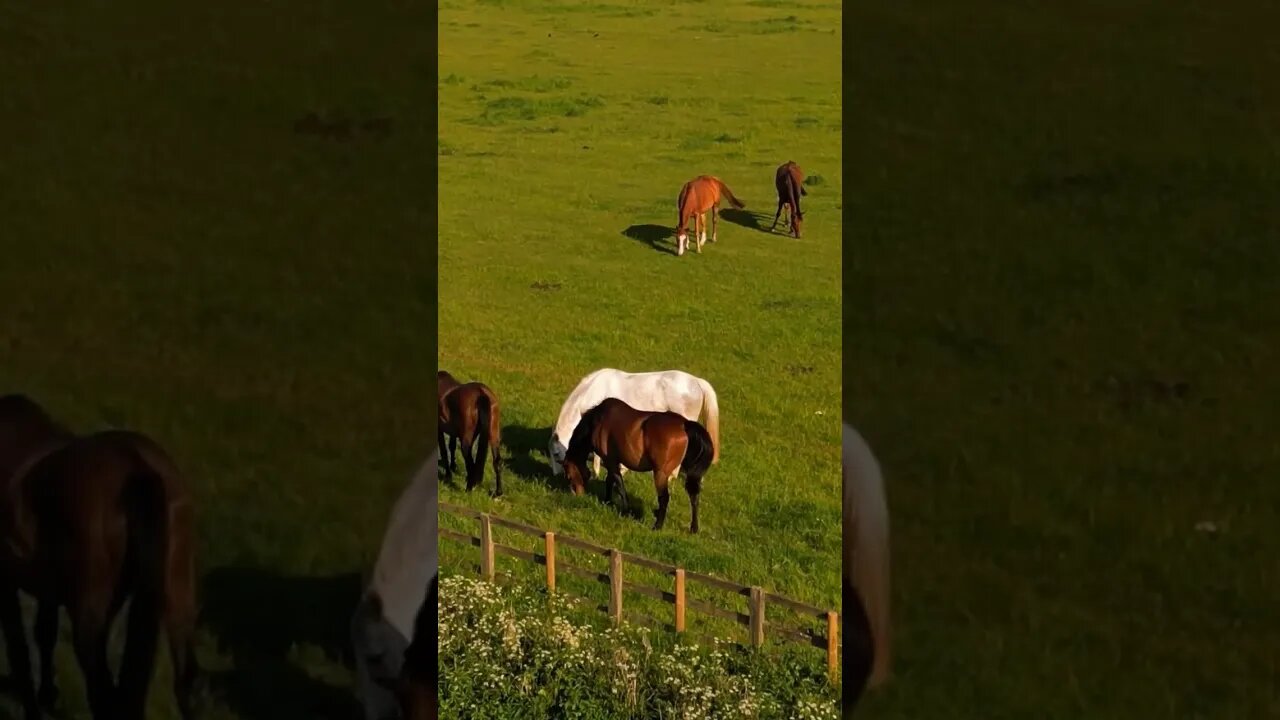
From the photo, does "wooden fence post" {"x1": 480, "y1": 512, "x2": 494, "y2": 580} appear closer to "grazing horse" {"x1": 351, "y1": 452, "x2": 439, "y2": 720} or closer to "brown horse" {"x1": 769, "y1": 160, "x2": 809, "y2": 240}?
"grazing horse" {"x1": 351, "y1": 452, "x2": 439, "y2": 720}

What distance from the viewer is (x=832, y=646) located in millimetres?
5605

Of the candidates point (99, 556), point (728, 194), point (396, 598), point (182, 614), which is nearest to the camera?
point (99, 556)

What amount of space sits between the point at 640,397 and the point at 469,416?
0.79 m

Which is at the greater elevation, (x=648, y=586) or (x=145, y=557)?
(x=145, y=557)

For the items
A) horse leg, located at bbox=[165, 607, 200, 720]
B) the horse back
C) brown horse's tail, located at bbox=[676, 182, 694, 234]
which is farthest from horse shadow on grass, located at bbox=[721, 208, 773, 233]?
horse leg, located at bbox=[165, 607, 200, 720]

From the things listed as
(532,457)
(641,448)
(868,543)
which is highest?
(641,448)

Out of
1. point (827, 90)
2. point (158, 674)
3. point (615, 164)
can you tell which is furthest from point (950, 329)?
point (158, 674)

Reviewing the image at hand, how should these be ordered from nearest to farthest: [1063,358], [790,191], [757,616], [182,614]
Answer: [757,616] → [182,614] → [790,191] → [1063,358]

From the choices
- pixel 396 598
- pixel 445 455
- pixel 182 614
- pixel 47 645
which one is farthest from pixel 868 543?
pixel 47 645

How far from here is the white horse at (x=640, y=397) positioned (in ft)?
19.4

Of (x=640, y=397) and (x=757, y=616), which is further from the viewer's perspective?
(x=640, y=397)

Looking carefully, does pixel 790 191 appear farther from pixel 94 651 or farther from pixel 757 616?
pixel 94 651

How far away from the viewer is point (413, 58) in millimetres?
5887

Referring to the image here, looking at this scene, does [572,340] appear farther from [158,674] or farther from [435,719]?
[158,674]
